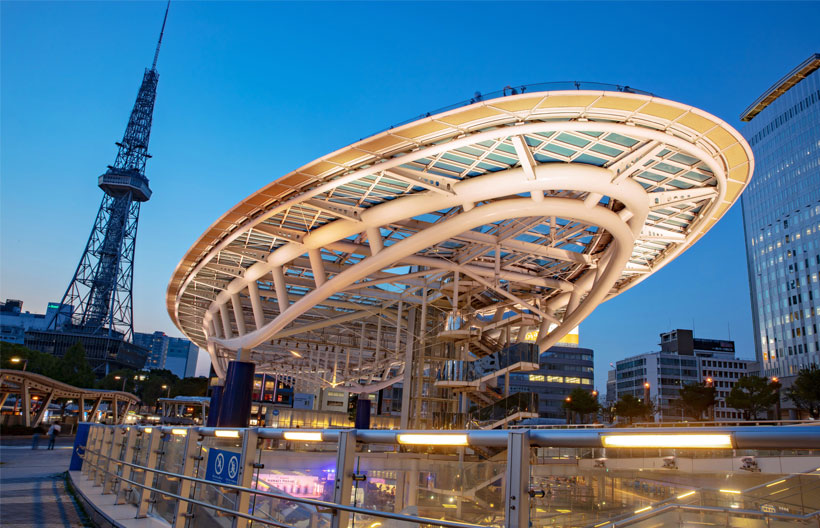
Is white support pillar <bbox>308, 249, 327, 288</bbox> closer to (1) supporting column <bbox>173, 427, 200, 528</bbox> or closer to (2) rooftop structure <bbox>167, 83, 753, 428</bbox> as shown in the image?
(2) rooftop structure <bbox>167, 83, 753, 428</bbox>

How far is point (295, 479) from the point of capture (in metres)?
6.14

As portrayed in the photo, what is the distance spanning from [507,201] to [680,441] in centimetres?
1890

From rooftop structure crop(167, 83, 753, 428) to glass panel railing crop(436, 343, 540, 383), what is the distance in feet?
6.07

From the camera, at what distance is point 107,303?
467 ft

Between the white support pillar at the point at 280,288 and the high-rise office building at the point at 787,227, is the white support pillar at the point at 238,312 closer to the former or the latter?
the white support pillar at the point at 280,288

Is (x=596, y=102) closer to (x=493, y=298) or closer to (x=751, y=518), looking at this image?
(x=751, y=518)

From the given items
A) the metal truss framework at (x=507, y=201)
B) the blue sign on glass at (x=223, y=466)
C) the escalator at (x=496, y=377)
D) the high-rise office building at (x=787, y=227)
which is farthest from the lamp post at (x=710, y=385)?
the blue sign on glass at (x=223, y=466)

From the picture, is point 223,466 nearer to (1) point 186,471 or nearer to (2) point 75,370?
(1) point 186,471

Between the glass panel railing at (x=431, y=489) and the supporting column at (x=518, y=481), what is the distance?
0.54ft

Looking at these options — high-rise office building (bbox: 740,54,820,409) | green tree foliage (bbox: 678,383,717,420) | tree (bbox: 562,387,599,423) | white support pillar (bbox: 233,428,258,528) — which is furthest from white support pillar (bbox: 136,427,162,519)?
high-rise office building (bbox: 740,54,820,409)

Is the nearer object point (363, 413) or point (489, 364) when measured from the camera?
point (489, 364)

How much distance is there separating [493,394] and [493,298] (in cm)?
656

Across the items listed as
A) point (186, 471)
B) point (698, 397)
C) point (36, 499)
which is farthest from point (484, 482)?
point (698, 397)

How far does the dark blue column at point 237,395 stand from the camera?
126 ft
